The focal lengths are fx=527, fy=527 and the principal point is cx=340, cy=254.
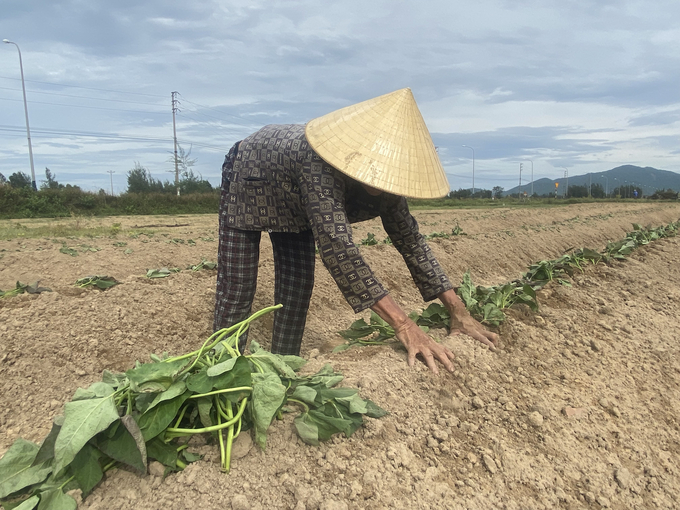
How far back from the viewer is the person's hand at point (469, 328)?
2.84m

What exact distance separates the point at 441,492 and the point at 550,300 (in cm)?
255

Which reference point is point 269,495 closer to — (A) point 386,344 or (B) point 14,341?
(A) point 386,344

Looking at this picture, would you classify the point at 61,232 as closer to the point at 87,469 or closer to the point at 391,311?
the point at 391,311

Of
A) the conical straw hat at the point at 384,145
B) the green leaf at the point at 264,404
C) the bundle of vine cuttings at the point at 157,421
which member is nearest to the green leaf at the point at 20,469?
the bundle of vine cuttings at the point at 157,421

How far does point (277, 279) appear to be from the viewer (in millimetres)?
3549

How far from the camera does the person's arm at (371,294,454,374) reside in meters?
2.38

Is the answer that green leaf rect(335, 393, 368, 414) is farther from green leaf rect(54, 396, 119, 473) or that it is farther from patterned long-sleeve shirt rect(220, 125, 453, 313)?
patterned long-sleeve shirt rect(220, 125, 453, 313)

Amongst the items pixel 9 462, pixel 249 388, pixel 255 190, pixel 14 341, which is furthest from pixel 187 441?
pixel 14 341

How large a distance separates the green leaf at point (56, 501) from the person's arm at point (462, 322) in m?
2.00

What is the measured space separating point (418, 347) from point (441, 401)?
269mm

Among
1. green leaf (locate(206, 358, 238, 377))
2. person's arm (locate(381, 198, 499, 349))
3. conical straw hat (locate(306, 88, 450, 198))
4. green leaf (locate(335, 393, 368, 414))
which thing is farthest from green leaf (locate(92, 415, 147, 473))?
person's arm (locate(381, 198, 499, 349))

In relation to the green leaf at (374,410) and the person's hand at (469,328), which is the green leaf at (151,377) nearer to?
the green leaf at (374,410)

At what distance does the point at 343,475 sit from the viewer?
5.46 ft

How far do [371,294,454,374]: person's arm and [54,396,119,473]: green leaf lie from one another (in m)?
1.23
